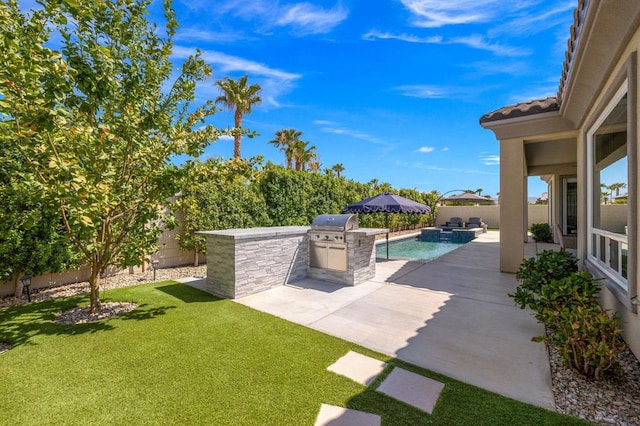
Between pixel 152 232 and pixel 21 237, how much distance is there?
386 cm

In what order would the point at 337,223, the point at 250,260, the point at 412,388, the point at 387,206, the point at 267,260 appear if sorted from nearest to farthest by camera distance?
the point at 412,388, the point at 250,260, the point at 267,260, the point at 337,223, the point at 387,206

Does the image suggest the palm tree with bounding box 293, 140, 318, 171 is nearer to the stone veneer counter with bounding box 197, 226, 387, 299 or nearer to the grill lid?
the grill lid

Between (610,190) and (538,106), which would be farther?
(538,106)

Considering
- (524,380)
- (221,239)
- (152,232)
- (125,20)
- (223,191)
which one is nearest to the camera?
(524,380)

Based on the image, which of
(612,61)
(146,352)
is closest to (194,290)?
(146,352)

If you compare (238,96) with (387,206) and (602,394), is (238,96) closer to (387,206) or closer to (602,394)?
(387,206)

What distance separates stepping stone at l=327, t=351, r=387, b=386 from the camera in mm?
3971

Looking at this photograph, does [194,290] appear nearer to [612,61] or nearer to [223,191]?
[223,191]

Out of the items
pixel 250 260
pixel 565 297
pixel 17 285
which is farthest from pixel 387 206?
pixel 17 285

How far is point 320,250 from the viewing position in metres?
9.57

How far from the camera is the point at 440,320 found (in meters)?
6.02

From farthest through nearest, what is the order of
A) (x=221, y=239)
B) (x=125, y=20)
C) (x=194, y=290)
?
(x=194, y=290), (x=221, y=239), (x=125, y=20)

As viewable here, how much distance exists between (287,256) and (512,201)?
8162mm

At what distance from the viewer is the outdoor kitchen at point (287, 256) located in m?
7.87
